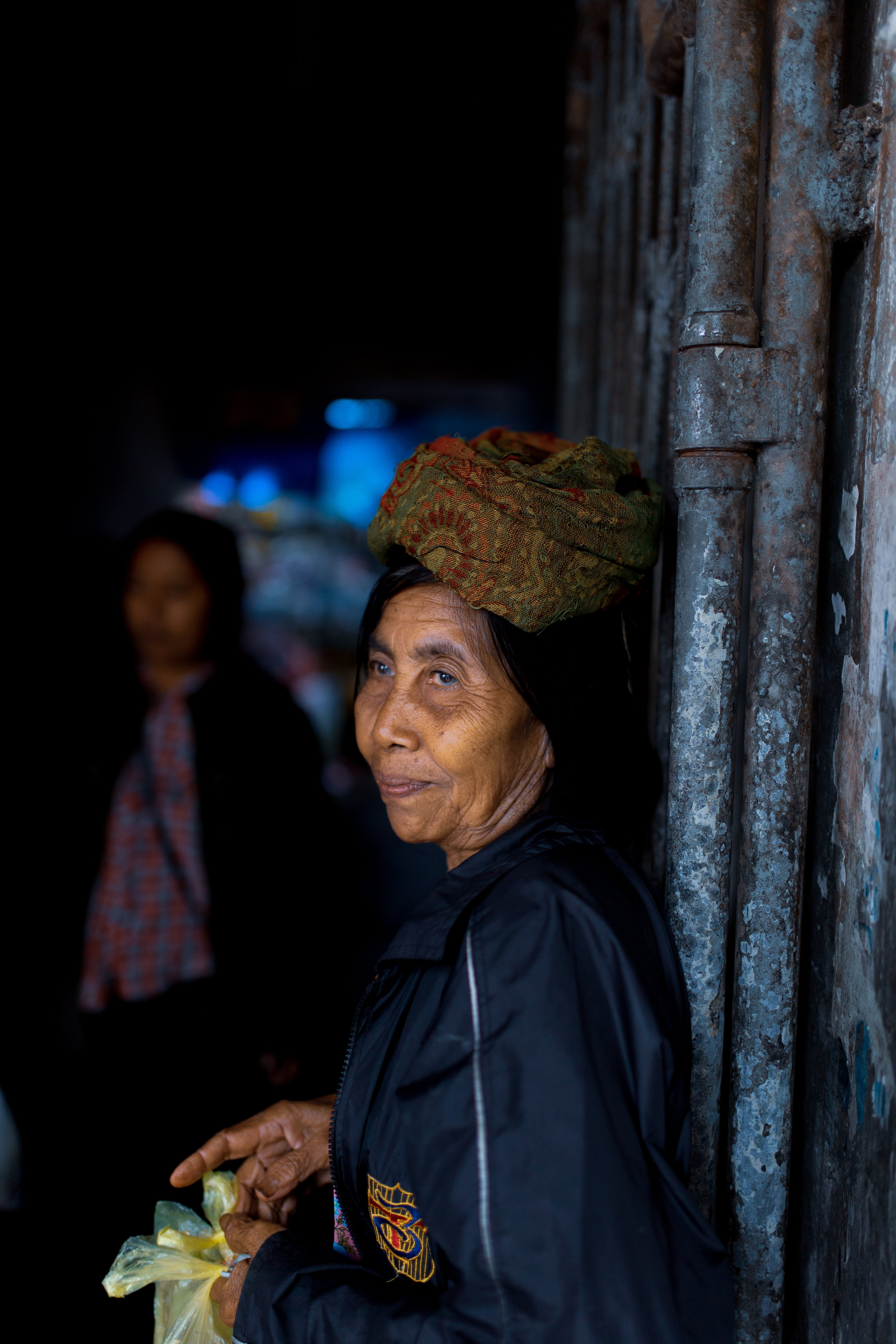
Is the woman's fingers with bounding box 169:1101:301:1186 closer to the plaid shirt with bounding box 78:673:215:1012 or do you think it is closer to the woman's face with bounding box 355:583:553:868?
the woman's face with bounding box 355:583:553:868

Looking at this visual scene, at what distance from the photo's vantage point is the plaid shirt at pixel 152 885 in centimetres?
271

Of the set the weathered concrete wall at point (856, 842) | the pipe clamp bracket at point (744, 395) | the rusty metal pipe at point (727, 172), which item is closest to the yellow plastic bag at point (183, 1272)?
the weathered concrete wall at point (856, 842)

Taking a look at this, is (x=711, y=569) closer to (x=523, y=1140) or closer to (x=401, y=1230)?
(x=523, y=1140)

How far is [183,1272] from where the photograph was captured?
1.37m

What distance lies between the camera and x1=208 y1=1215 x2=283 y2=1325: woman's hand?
127 cm

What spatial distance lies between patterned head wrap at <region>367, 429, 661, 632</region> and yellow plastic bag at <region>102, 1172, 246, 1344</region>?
1067 millimetres

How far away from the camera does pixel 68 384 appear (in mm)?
4289

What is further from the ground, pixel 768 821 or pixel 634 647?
pixel 634 647

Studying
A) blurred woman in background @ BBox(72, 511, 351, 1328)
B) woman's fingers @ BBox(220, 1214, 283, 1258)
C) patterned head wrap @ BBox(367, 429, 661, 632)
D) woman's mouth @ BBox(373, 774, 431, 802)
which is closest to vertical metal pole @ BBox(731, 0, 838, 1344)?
patterned head wrap @ BBox(367, 429, 661, 632)

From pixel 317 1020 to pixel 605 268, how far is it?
7.90 feet

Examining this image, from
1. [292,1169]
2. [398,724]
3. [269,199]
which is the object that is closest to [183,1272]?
[292,1169]

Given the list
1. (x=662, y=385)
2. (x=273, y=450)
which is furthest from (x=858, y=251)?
(x=273, y=450)

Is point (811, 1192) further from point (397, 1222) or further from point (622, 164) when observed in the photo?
point (622, 164)

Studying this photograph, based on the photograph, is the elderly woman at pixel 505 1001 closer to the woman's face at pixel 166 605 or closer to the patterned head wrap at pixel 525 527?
the patterned head wrap at pixel 525 527
